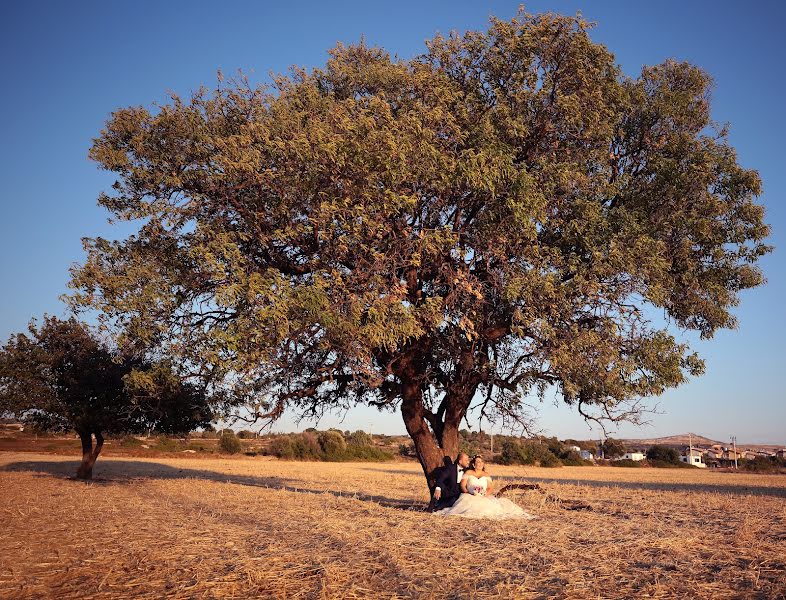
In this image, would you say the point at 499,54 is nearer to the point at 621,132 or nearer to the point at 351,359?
the point at 621,132

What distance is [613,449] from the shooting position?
95.4m

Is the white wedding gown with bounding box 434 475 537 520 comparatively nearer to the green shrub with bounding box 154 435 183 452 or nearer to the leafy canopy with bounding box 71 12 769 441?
the leafy canopy with bounding box 71 12 769 441

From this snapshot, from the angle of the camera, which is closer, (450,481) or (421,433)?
(450,481)

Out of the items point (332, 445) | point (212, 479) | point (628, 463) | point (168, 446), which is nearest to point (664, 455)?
point (628, 463)

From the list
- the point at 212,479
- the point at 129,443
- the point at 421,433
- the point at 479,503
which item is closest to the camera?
the point at 479,503

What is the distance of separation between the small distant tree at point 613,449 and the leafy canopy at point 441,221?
83.8 meters

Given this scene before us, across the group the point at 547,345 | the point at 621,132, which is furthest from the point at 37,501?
the point at 621,132

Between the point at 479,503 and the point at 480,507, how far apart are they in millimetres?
126

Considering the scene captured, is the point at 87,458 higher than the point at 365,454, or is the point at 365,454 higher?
the point at 87,458

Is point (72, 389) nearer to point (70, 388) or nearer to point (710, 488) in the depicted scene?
point (70, 388)

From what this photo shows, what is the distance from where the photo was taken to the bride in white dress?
43.2 ft

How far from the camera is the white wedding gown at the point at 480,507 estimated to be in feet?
43.1

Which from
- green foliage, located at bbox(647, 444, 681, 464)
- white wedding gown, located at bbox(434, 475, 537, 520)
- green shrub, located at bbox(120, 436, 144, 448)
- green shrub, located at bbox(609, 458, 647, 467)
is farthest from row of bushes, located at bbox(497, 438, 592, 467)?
white wedding gown, located at bbox(434, 475, 537, 520)

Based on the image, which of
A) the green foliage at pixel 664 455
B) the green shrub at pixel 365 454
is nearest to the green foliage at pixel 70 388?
the green shrub at pixel 365 454
